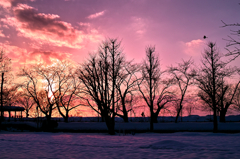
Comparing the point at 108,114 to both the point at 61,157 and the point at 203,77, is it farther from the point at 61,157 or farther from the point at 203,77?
the point at 61,157

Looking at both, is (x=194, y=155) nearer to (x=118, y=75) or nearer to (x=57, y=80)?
(x=118, y=75)

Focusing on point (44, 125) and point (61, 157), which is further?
point (44, 125)

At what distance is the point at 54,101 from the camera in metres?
43.5

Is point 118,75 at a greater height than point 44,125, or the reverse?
point 118,75

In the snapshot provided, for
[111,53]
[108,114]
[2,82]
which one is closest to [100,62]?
[111,53]

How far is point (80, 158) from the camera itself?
9195 mm

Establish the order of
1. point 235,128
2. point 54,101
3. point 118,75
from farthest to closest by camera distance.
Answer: point 54,101, point 235,128, point 118,75

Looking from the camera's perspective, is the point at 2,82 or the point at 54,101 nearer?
the point at 2,82

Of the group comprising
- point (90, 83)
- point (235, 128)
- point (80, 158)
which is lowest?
point (235, 128)

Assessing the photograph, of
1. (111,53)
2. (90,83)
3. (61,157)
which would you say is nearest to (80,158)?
(61,157)

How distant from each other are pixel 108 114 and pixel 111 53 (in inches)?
308

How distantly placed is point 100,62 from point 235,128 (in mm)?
23137

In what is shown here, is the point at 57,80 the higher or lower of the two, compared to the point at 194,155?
higher

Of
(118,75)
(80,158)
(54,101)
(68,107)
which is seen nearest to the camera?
(80,158)
